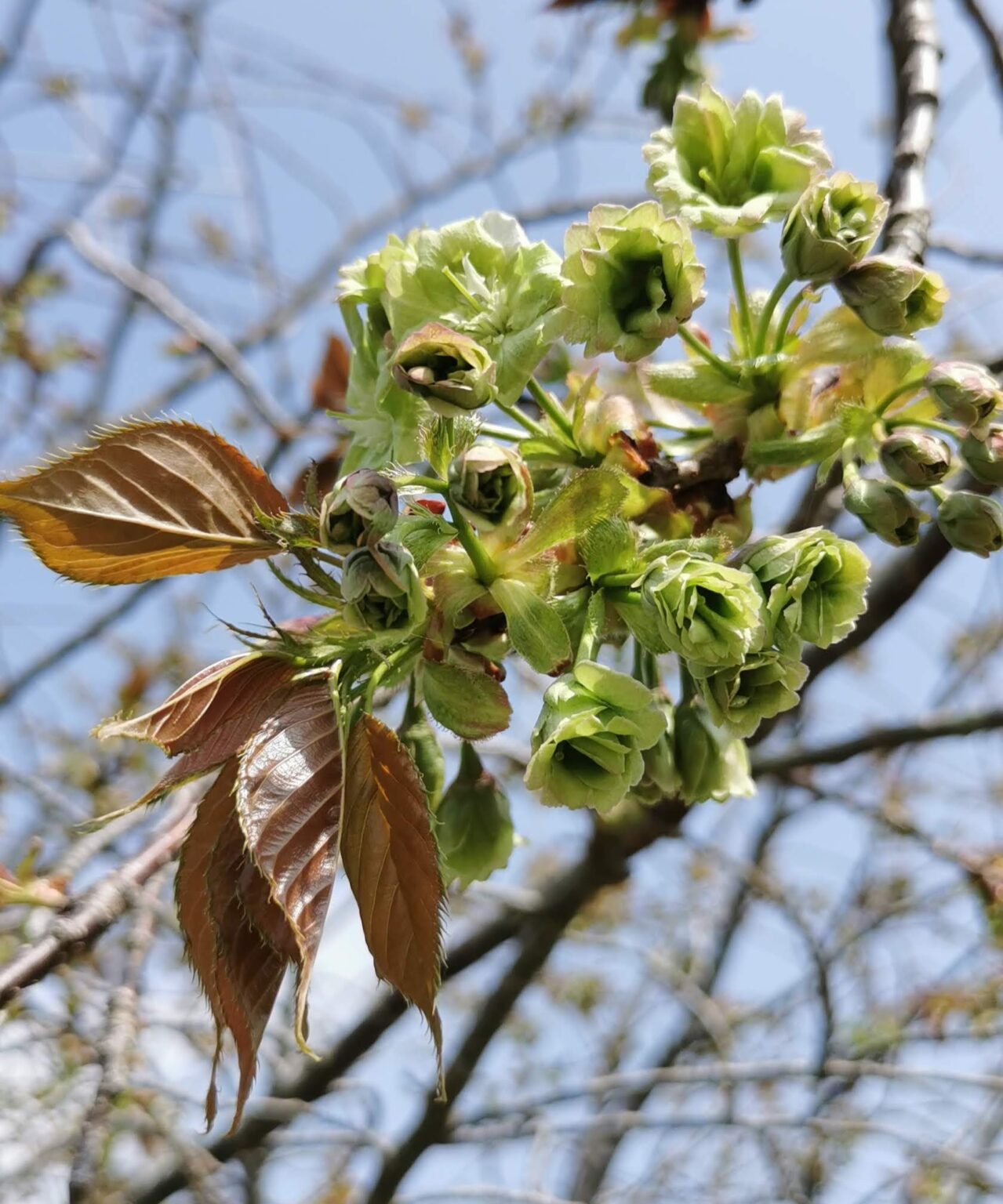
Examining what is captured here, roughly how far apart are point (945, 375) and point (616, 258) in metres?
0.33

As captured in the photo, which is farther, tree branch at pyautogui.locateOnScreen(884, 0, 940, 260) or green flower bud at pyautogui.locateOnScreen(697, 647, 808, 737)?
tree branch at pyautogui.locateOnScreen(884, 0, 940, 260)

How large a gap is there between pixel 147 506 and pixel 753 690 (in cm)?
56

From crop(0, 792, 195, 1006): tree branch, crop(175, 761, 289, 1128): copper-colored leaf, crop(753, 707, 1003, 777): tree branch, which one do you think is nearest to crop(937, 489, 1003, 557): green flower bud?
crop(175, 761, 289, 1128): copper-colored leaf

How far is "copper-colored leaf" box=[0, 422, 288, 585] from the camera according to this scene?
3.05 ft

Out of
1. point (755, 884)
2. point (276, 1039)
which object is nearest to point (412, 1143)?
point (276, 1039)

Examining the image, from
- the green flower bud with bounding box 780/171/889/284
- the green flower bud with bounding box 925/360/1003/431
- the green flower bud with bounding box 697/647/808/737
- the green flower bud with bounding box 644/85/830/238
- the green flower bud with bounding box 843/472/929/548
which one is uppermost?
the green flower bud with bounding box 644/85/830/238

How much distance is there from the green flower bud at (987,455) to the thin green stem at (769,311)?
0.23 metres

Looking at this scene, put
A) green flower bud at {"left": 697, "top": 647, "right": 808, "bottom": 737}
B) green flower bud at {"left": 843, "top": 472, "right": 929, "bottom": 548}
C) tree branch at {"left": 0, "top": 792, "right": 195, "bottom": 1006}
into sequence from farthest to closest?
tree branch at {"left": 0, "top": 792, "right": 195, "bottom": 1006}
green flower bud at {"left": 843, "top": 472, "right": 929, "bottom": 548}
green flower bud at {"left": 697, "top": 647, "right": 808, "bottom": 737}

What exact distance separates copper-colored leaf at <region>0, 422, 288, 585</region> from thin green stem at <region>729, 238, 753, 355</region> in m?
0.54

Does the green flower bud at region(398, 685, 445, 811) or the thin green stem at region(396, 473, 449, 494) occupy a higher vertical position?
the thin green stem at region(396, 473, 449, 494)

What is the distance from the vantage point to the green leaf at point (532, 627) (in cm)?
91

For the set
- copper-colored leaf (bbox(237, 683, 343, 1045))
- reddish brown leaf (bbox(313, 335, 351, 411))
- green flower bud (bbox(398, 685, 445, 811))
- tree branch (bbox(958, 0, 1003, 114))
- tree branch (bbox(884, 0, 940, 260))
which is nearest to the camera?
copper-colored leaf (bbox(237, 683, 343, 1045))

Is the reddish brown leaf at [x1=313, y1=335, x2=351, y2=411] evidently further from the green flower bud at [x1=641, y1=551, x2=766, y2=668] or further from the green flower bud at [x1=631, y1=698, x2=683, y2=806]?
the green flower bud at [x1=641, y1=551, x2=766, y2=668]

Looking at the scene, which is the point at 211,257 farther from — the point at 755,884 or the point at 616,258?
the point at 616,258
